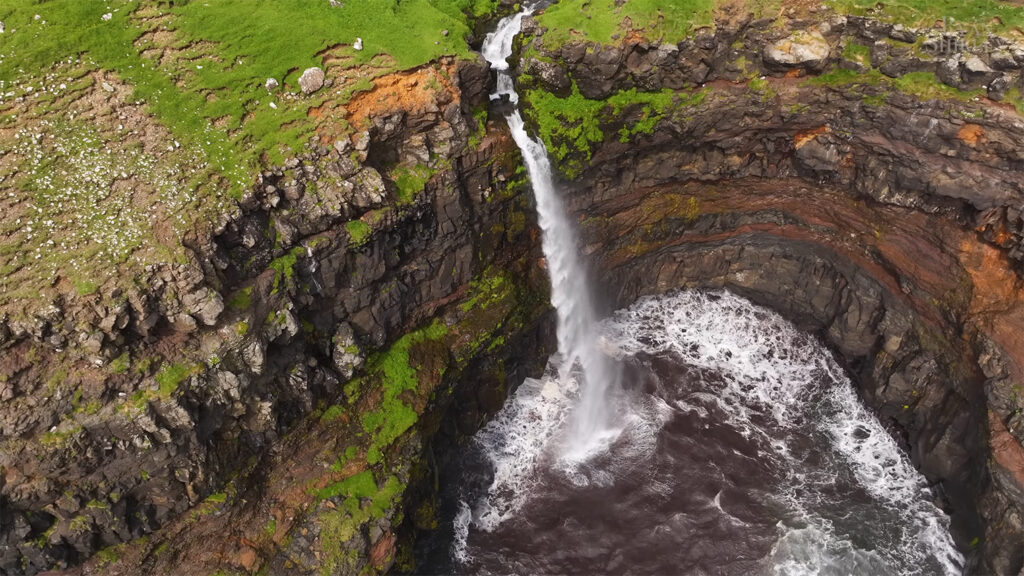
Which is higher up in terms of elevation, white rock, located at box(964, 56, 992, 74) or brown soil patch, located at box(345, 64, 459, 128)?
brown soil patch, located at box(345, 64, 459, 128)

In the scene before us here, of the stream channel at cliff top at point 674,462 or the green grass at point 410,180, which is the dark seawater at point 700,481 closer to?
the stream channel at cliff top at point 674,462

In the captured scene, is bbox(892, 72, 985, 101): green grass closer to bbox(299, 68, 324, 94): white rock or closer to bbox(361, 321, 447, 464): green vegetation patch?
bbox(361, 321, 447, 464): green vegetation patch

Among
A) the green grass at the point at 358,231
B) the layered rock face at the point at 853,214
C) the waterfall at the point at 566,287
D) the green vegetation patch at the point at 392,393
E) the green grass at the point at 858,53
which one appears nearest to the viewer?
the green grass at the point at 358,231

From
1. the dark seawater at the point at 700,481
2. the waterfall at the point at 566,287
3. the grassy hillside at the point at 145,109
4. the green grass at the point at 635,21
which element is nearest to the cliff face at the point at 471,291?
the green grass at the point at 635,21

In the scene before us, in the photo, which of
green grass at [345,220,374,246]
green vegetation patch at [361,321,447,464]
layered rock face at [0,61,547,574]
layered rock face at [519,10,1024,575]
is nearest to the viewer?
layered rock face at [0,61,547,574]

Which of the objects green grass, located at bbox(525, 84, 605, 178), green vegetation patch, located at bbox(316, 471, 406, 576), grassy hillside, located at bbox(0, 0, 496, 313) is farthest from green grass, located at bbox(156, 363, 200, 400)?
green grass, located at bbox(525, 84, 605, 178)

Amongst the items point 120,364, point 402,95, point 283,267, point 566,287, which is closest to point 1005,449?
point 566,287

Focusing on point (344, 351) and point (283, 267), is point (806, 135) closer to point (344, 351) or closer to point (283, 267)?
point (344, 351)
